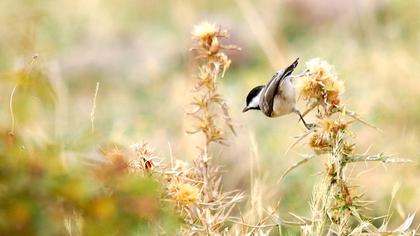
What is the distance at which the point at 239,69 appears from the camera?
831cm

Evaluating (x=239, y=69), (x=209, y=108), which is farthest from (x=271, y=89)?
(x=239, y=69)

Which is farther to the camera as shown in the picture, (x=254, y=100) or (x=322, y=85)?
(x=254, y=100)

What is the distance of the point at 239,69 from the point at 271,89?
5779 millimetres

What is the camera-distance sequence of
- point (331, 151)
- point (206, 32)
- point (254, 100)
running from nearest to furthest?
point (331, 151)
point (206, 32)
point (254, 100)

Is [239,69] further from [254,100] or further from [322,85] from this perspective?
[322,85]

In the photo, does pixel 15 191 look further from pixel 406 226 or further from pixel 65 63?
pixel 65 63

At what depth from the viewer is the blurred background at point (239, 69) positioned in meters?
5.01

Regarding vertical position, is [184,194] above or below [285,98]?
below

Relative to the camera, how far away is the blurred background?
501cm

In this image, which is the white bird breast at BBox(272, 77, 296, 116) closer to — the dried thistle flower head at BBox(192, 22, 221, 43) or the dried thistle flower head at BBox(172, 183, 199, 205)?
the dried thistle flower head at BBox(192, 22, 221, 43)

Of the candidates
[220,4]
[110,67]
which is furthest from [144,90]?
[220,4]

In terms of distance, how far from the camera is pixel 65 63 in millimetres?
8625

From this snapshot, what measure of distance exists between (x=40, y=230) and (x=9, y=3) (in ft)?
24.8

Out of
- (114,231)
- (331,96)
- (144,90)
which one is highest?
(144,90)
